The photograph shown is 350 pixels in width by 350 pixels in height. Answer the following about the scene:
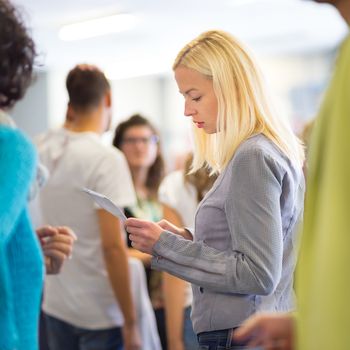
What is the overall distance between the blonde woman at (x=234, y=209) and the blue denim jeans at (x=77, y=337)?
116 centimetres

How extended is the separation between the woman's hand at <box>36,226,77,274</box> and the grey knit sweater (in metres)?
0.35

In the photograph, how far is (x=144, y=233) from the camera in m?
1.61

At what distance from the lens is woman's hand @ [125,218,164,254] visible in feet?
5.29

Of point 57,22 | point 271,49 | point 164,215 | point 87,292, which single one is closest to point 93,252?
point 87,292

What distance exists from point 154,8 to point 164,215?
436cm

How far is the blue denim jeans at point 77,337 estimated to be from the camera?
280 centimetres

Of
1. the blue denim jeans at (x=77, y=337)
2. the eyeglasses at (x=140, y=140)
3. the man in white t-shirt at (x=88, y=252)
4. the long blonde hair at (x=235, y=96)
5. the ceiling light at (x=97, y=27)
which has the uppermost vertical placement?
the ceiling light at (x=97, y=27)

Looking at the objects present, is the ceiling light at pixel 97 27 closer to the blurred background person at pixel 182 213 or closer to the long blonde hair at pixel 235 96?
the blurred background person at pixel 182 213

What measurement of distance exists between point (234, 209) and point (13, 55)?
22.1 inches

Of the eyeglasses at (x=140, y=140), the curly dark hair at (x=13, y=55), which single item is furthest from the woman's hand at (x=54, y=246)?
the eyeglasses at (x=140, y=140)

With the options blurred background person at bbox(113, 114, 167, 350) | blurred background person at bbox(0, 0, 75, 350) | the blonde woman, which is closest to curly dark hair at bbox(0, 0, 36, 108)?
blurred background person at bbox(0, 0, 75, 350)

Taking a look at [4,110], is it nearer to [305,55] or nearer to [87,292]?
[87,292]

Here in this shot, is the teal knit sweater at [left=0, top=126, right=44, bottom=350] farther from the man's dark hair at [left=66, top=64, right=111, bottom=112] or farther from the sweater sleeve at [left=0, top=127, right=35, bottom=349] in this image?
the man's dark hair at [left=66, top=64, right=111, bottom=112]

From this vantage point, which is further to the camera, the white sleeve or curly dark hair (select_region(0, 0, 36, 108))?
the white sleeve
